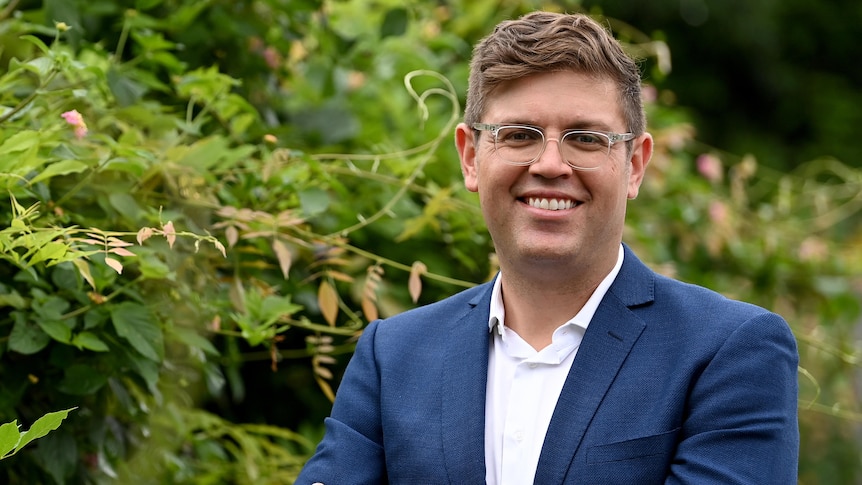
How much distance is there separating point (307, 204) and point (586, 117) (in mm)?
1010

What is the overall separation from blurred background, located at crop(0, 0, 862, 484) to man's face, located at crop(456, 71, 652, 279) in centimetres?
40

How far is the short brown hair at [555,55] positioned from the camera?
203cm

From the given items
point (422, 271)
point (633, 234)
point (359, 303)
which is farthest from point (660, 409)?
point (633, 234)

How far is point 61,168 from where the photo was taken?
2.37 meters

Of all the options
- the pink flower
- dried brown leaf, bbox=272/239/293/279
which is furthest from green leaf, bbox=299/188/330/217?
the pink flower

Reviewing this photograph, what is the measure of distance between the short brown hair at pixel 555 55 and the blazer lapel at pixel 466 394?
0.40m

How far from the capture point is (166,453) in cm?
303

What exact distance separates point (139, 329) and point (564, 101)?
1.05 metres

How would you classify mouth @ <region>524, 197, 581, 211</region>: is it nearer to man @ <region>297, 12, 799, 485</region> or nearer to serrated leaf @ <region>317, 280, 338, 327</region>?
man @ <region>297, 12, 799, 485</region>

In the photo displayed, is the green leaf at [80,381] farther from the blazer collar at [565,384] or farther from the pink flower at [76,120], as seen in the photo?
the blazer collar at [565,384]

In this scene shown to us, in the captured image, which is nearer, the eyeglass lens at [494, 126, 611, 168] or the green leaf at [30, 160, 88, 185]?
the eyeglass lens at [494, 126, 611, 168]

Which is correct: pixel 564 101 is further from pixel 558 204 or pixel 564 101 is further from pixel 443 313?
pixel 443 313

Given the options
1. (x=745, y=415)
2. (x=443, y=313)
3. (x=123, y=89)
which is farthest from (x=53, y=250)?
(x=745, y=415)

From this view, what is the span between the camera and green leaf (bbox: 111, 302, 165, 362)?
2.43 metres
